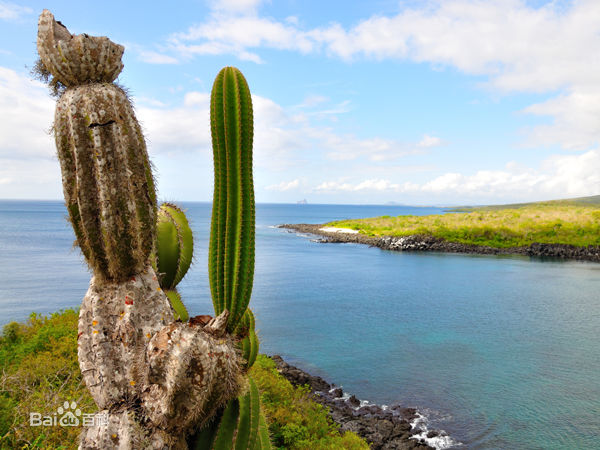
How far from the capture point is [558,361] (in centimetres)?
2117

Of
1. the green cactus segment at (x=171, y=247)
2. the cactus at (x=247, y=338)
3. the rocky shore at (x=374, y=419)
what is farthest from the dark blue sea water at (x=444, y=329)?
the cactus at (x=247, y=338)

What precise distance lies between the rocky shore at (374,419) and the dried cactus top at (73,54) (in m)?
13.6

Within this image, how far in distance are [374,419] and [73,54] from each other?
599 inches

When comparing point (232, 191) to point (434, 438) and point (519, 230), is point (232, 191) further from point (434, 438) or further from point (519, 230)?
point (519, 230)

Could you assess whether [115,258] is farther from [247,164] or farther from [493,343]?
[493,343]

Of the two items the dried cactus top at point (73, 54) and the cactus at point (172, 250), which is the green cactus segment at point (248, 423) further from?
the dried cactus top at point (73, 54)

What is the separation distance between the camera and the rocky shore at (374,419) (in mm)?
14055

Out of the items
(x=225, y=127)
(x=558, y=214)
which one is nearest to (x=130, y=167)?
(x=225, y=127)

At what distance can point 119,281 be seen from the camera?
4.07 metres

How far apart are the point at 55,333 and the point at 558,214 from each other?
75.9m

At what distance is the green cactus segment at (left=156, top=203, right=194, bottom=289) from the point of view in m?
5.42

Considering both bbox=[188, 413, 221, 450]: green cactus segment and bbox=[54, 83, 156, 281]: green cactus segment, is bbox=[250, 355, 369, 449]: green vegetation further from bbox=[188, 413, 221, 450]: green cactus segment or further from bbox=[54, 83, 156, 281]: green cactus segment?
bbox=[54, 83, 156, 281]: green cactus segment

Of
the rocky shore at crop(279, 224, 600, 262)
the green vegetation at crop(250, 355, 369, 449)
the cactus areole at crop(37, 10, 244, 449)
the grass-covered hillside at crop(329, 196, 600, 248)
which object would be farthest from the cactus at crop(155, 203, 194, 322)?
the grass-covered hillside at crop(329, 196, 600, 248)

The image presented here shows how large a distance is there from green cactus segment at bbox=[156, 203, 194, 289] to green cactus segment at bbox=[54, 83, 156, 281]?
132 centimetres
